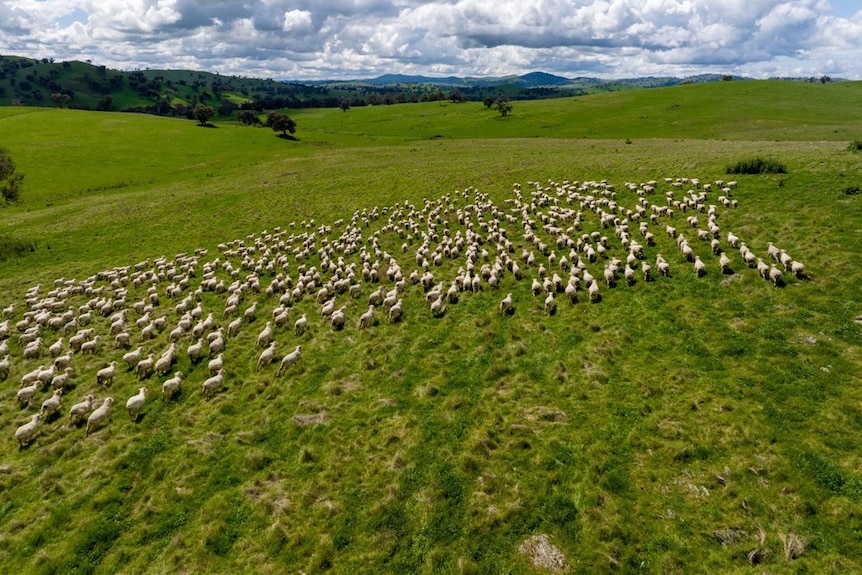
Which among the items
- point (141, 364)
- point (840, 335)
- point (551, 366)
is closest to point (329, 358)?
point (141, 364)

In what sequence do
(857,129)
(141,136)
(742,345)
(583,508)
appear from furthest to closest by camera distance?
(141,136) < (857,129) < (742,345) < (583,508)

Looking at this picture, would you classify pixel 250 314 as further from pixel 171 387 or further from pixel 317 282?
pixel 171 387

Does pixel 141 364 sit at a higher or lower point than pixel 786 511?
lower

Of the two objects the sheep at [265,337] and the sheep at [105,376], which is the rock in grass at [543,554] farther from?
the sheep at [105,376]

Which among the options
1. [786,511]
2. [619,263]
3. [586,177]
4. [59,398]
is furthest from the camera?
[586,177]

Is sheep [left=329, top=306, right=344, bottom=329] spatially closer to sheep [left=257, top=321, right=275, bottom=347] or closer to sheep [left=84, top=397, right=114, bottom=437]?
sheep [left=257, top=321, right=275, bottom=347]

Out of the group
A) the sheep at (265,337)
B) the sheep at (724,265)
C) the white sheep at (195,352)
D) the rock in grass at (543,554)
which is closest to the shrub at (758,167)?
the sheep at (724,265)

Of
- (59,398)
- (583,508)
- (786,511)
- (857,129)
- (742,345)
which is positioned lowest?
(59,398)

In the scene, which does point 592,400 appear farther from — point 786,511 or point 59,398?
point 59,398
